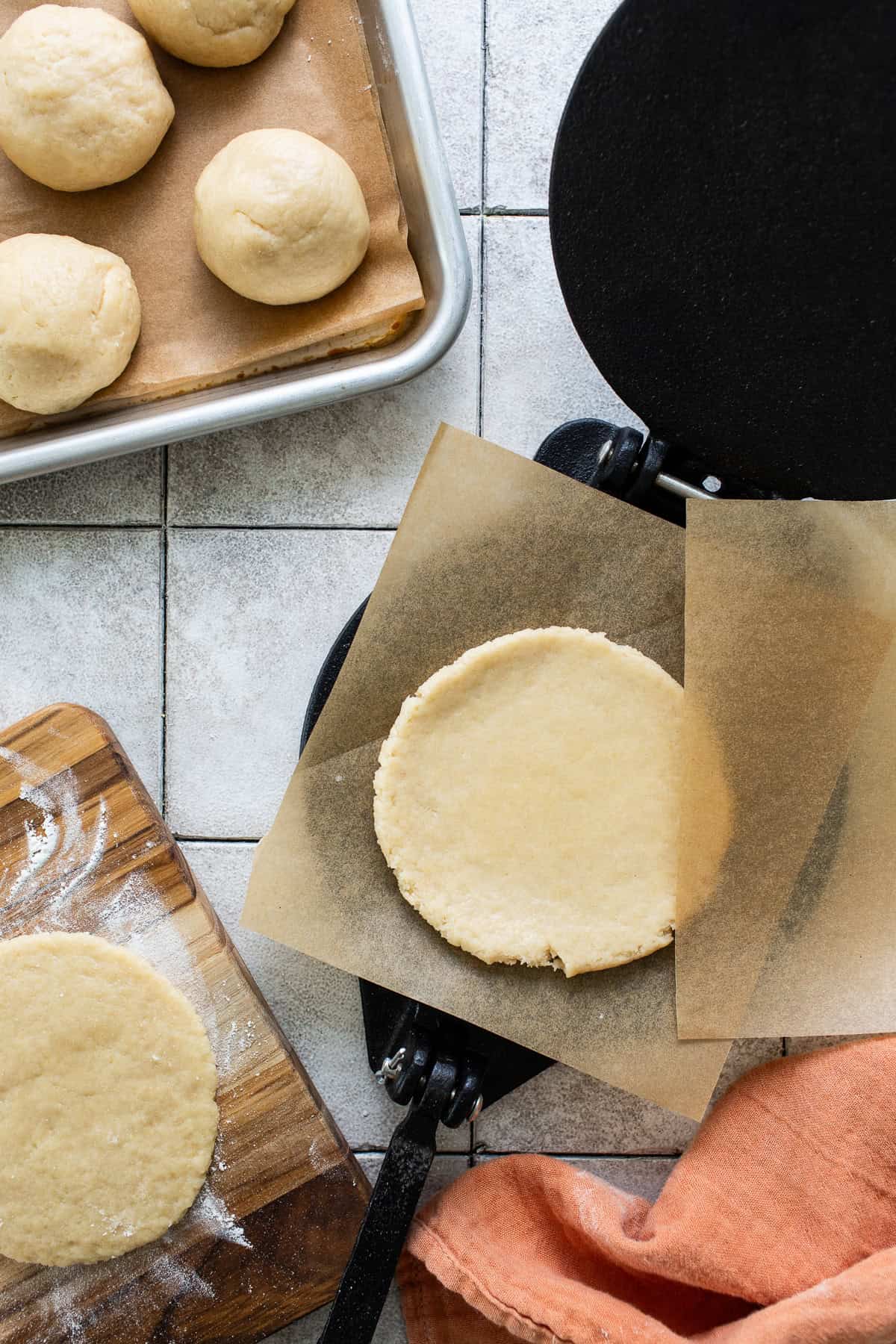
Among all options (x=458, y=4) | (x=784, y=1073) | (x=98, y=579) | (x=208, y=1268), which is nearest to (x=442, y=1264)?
(x=208, y=1268)

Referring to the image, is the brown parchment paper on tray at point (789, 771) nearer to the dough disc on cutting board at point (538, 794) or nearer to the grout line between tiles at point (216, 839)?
the dough disc on cutting board at point (538, 794)

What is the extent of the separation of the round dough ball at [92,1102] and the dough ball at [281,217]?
634 millimetres

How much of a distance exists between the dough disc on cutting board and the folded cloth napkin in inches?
9.6

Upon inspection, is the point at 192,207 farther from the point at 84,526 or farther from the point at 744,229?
the point at 744,229

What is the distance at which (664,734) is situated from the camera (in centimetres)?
87

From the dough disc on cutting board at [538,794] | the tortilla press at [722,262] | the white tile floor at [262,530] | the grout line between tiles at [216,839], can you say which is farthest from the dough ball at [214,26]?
the grout line between tiles at [216,839]

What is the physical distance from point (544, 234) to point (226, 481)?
0.43 meters

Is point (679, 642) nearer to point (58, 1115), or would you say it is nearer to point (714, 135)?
point (714, 135)

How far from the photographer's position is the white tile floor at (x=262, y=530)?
1.04 m

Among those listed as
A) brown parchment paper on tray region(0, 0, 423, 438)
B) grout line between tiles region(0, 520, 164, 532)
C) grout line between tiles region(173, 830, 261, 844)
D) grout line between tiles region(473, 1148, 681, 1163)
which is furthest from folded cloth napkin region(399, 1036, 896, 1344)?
brown parchment paper on tray region(0, 0, 423, 438)

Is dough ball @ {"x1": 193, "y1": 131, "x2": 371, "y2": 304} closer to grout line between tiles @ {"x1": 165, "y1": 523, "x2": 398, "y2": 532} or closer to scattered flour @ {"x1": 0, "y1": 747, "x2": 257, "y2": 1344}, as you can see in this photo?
grout line between tiles @ {"x1": 165, "y1": 523, "x2": 398, "y2": 532}

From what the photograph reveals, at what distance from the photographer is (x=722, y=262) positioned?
73cm

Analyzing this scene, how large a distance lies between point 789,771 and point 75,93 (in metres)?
0.89

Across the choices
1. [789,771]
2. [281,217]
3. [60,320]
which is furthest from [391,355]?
[789,771]
